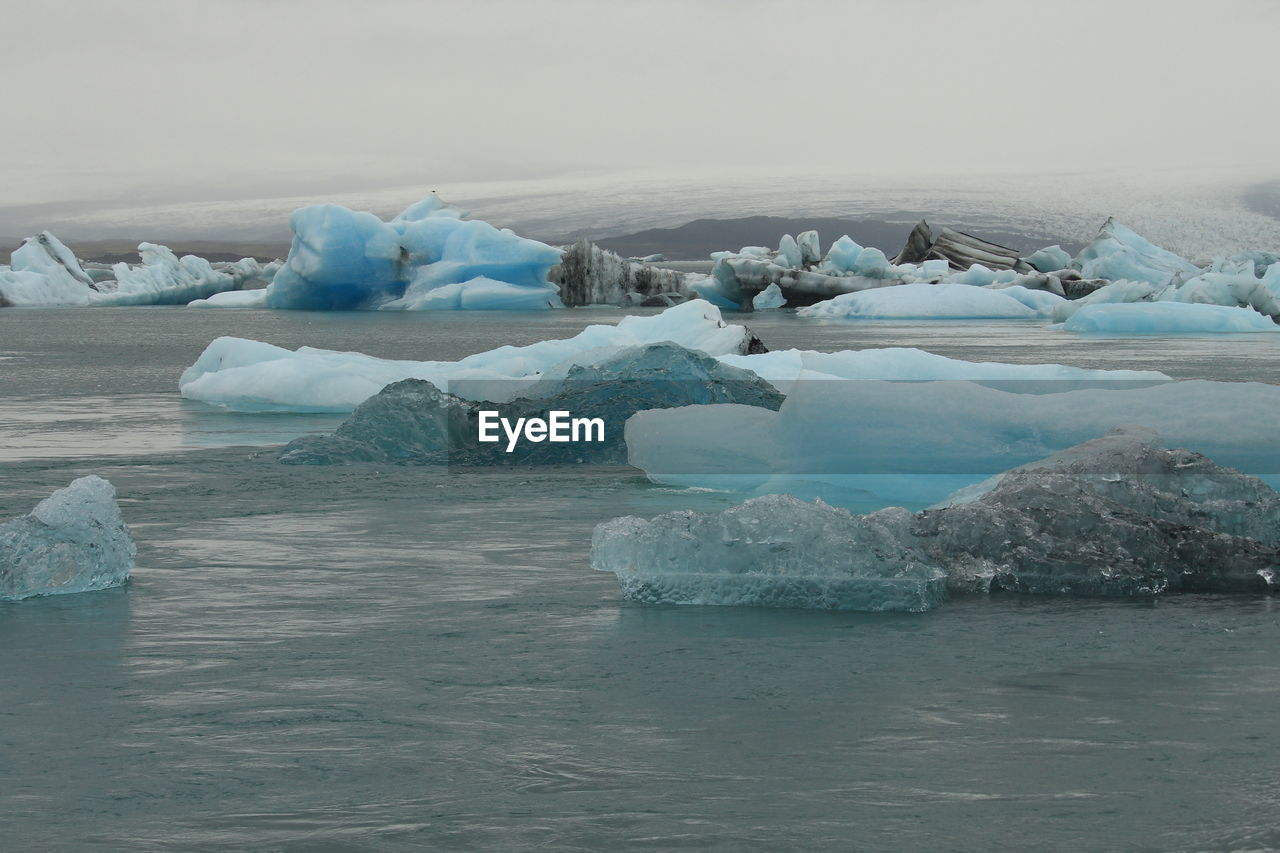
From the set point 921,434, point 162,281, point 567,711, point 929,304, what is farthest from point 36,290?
point 567,711

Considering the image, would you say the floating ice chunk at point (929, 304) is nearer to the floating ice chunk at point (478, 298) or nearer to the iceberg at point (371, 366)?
the floating ice chunk at point (478, 298)

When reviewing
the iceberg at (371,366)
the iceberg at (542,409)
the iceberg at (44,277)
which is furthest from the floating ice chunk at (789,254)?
the iceberg at (542,409)

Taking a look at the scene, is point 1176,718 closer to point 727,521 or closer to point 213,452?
point 727,521

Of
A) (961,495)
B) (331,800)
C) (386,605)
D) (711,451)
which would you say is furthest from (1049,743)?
(711,451)

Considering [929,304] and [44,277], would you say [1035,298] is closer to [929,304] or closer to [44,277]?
[929,304]

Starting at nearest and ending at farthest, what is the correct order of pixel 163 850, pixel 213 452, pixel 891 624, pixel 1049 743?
pixel 163 850, pixel 1049 743, pixel 891 624, pixel 213 452

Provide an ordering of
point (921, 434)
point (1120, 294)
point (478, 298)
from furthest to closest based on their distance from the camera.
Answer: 1. point (478, 298)
2. point (1120, 294)
3. point (921, 434)
